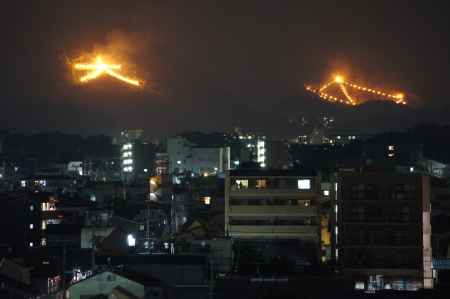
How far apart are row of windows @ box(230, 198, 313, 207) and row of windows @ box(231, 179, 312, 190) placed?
0.85ft

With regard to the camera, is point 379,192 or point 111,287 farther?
point 379,192

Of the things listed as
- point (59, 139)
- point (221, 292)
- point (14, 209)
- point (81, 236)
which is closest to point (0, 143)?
point (59, 139)

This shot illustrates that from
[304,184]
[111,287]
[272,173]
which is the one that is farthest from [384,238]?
[111,287]

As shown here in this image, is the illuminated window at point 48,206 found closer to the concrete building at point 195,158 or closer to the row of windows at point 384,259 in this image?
the row of windows at point 384,259

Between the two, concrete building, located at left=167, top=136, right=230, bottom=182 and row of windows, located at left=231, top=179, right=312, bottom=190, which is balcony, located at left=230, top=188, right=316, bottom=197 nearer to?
row of windows, located at left=231, top=179, right=312, bottom=190

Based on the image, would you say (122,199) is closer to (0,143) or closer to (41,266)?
(41,266)

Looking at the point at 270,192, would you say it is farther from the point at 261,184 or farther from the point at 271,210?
the point at 271,210

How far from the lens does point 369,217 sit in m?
16.4

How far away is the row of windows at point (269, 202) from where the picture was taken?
17.6 metres

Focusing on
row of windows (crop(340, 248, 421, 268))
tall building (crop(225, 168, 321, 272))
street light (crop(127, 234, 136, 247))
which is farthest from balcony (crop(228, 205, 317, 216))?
street light (crop(127, 234, 136, 247))

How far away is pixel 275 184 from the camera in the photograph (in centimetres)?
1775

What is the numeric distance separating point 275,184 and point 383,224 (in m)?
2.57

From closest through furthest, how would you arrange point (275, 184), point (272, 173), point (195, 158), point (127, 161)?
point (275, 184) < point (272, 173) < point (195, 158) < point (127, 161)

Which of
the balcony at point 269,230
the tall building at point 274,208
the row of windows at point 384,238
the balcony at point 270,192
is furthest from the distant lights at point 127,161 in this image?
the row of windows at point 384,238
